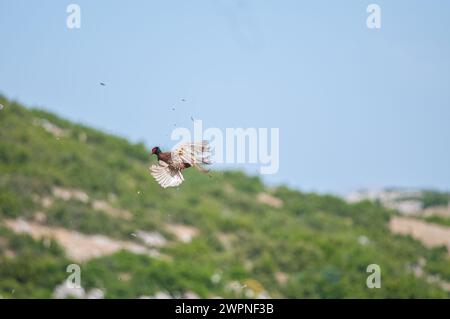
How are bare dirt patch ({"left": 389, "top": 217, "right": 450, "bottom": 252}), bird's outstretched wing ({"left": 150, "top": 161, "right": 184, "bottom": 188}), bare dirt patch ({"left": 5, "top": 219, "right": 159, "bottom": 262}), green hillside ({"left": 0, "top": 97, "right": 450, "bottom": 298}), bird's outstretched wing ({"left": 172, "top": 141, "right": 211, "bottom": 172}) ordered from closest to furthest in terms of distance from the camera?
1. bird's outstretched wing ({"left": 172, "top": 141, "right": 211, "bottom": 172})
2. bird's outstretched wing ({"left": 150, "top": 161, "right": 184, "bottom": 188})
3. green hillside ({"left": 0, "top": 97, "right": 450, "bottom": 298})
4. bare dirt patch ({"left": 5, "top": 219, "right": 159, "bottom": 262})
5. bare dirt patch ({"left": 389, "top": 217, "right": 450, "bottom": 252})

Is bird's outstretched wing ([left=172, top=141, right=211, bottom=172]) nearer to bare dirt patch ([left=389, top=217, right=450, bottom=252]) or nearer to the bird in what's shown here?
the bird

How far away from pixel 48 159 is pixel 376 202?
1594cm

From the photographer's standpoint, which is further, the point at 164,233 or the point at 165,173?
the point at 164,233

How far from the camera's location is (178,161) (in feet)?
44.7

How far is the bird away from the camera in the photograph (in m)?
13.4

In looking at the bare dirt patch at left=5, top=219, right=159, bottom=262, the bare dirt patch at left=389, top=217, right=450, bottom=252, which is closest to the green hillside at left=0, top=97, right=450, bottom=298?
the bare dirt patch at left=5, top=219, right=159, bottom=262

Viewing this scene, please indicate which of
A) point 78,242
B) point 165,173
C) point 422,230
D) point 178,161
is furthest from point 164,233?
point 178,161

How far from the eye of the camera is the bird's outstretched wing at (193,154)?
13352 millimetres

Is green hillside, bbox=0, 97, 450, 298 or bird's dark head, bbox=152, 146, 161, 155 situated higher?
green hillside, bbox=0, 97, 450, 298

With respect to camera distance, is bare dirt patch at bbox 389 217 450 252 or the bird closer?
the bird

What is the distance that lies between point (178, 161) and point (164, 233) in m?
22.3

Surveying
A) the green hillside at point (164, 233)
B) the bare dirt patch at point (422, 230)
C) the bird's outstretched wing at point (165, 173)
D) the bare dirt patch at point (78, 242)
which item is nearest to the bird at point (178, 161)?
the bird's outstretched wing at point (165, 173)

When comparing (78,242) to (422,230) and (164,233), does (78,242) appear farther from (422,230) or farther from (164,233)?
(422,230)

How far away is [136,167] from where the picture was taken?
42375mm
